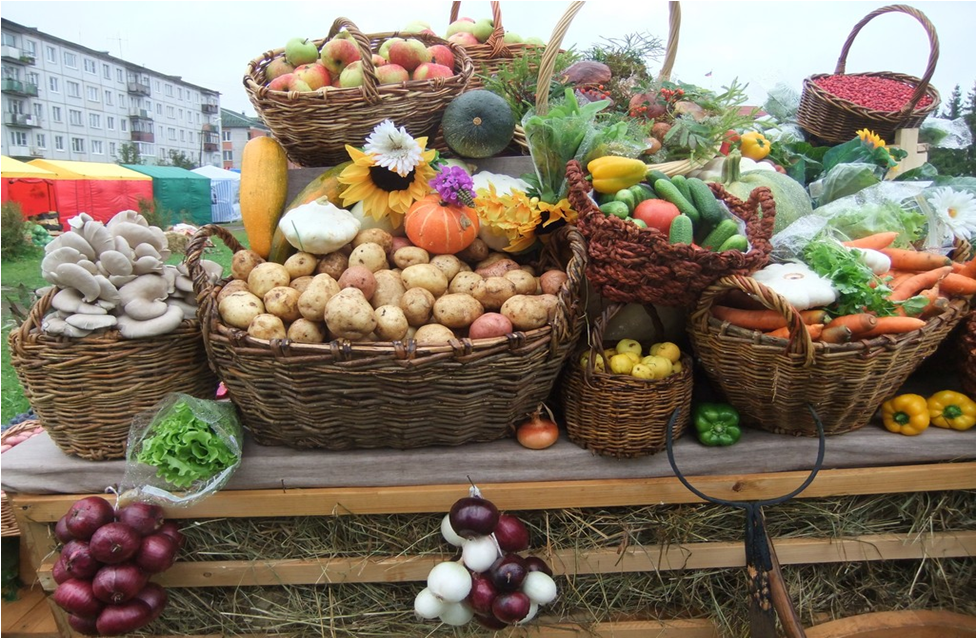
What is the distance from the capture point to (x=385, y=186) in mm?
1643

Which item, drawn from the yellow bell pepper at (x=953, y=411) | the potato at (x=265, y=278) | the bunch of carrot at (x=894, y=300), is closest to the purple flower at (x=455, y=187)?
the potato at (x=265, y=278)

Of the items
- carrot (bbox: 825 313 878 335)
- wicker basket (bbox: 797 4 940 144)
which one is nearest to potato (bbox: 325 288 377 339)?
carrot (bbox: 825 313 878 335)

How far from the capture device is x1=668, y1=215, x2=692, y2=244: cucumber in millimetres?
1386

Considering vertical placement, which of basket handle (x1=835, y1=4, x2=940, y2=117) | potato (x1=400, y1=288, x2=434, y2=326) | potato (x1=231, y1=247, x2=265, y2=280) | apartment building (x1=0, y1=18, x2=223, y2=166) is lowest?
potato (x1=400, y1=288, x2=434, y2=326)

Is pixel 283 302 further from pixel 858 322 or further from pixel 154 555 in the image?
pixel 858 322

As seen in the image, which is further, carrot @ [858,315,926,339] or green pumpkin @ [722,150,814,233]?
green pumpkin @ [722,150,814,233]

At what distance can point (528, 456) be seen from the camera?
1.57 meters

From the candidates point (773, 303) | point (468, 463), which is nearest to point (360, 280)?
point (468, 463)

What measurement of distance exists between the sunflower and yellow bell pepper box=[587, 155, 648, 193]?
466 millimetres

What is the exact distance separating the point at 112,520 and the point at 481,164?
152cm

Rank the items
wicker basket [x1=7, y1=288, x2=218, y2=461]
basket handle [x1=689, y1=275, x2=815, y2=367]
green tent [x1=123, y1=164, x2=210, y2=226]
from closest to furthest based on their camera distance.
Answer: basket handle [x1=689, y1=275, x2=815, y2=367], wicker basket [x1=7, y1=288, x2=218, y2=461], green tent [x1=123, y1=164, x2=210, y2=226]

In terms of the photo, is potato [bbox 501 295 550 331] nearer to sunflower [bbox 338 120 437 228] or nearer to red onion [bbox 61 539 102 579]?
sunflower [bbox 338 120 437 228]

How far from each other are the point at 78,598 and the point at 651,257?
62.3 inches

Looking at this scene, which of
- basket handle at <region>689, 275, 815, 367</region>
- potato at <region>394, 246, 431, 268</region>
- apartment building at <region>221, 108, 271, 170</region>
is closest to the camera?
basket handle at <region>689, 275, 815, 367</region>
